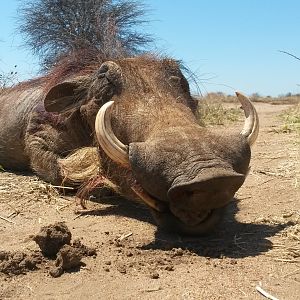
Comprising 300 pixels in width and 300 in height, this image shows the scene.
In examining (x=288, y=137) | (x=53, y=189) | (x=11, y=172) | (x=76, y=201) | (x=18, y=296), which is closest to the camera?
(x=18, y=296)

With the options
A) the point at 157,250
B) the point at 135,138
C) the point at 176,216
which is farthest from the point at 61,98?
the point at 157,250

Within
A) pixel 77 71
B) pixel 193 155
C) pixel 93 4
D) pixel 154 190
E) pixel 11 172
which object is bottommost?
pixel 11 172

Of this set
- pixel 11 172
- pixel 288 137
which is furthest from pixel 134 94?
pixel 288 137

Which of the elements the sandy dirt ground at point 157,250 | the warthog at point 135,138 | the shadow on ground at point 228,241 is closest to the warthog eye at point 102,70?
the warthog at point 135,138

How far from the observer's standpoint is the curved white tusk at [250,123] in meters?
3.51

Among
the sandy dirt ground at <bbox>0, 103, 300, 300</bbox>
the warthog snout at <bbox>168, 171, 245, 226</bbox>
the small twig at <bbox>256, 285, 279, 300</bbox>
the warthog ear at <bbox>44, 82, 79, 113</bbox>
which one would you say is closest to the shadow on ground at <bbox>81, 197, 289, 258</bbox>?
the sandy dirt ground at <bbox>0, 103, 300, 300</bbox>

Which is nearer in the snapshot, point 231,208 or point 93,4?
point 231,208

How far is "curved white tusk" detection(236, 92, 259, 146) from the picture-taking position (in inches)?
138

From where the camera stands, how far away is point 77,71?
5.06 meters

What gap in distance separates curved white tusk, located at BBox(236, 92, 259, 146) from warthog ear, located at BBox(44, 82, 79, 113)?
156cm

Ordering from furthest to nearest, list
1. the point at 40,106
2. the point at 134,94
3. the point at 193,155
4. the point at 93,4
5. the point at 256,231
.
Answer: the point at 93,4 < the point at 40,106 < the point at 134,94 < the point at 256,231 < the point at 193,155

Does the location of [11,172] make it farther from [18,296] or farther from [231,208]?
[18,296]

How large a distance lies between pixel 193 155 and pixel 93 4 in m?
10.4

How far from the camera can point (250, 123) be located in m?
3.60
